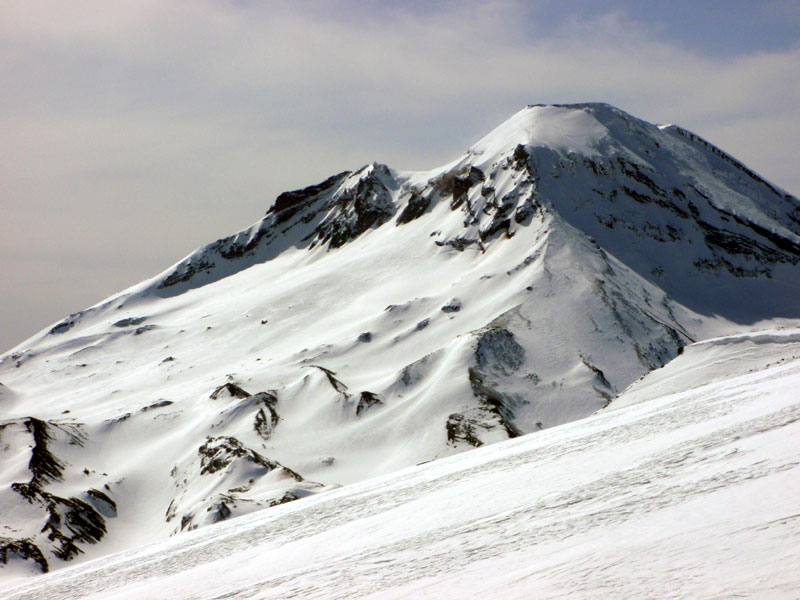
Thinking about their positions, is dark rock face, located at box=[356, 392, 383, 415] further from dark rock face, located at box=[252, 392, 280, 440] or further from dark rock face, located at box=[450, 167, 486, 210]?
dark rock face, located at box=[450, 167, 486, 210]

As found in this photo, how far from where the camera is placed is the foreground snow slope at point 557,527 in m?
10.3

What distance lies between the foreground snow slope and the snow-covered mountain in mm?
49007

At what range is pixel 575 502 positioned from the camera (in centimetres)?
1454

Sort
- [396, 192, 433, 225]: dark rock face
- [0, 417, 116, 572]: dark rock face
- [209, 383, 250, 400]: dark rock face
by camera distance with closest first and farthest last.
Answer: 1. [0, 417, 116, 572]: dark rock face
2. [209, 383, 250, 400]: dark rock face
3. [396, 192, 433, 225]: dark rock face

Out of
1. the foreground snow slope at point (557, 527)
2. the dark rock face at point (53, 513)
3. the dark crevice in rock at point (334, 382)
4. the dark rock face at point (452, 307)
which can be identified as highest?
the dark rock face at point (452, 307)

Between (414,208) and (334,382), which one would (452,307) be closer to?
(334,382)

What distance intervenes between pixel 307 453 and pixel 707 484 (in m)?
81.2

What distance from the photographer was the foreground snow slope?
10.3 m

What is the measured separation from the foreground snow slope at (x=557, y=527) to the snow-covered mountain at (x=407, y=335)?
49007mm

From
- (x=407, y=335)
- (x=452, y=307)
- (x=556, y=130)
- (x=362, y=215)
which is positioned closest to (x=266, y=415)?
(x=407, y=335)

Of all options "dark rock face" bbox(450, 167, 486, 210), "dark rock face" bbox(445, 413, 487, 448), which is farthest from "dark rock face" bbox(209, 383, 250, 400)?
"dark rock face" bbox(450, 167, 486, 210)

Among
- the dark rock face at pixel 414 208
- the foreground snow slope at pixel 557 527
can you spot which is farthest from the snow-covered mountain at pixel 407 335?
the foreground snow slope at pixel 557 527

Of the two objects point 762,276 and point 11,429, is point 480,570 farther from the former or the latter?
point 762,276

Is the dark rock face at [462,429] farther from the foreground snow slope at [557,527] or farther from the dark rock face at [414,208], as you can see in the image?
the dark rock face at [414,208]
